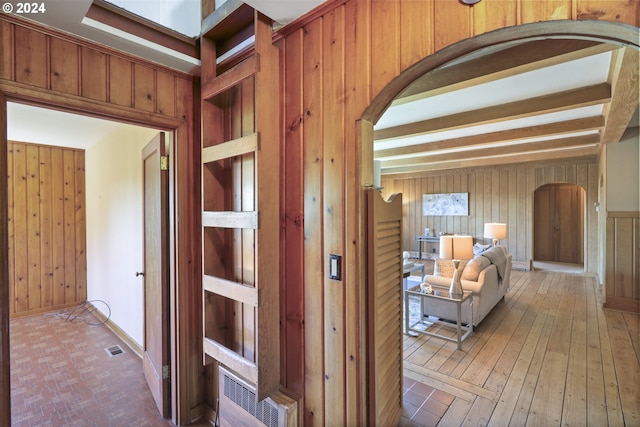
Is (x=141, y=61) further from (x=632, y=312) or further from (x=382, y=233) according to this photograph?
(x=632, y=312)

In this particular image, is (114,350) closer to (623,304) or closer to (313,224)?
(313,224)

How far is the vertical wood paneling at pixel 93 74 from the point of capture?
1604mm

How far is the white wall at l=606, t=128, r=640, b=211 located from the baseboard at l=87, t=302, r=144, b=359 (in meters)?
6.42

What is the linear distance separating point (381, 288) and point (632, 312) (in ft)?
15.6

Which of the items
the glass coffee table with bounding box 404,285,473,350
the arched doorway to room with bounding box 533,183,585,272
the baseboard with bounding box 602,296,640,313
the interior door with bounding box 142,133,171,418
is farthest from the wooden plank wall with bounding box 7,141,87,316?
the arched doorway to room with bounding box 533,183,585,272

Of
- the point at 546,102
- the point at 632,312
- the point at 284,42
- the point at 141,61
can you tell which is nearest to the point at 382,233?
the point at 284,42

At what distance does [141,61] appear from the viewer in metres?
1.80

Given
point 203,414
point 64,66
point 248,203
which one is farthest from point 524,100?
point 203,414

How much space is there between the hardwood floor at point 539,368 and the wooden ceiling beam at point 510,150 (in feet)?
8.95

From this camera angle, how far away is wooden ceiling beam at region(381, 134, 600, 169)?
504 cm

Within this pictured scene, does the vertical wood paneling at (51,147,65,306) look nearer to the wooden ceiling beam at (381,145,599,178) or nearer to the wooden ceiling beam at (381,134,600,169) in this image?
the wooden ceiling beam at (381,134,600,169)

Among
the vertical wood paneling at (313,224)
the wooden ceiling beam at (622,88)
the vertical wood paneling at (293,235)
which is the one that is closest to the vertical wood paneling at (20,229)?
the vertical wood paneling at (293,235)

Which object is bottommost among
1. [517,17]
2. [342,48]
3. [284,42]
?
[517,17]

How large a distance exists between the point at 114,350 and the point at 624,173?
6989 mm
